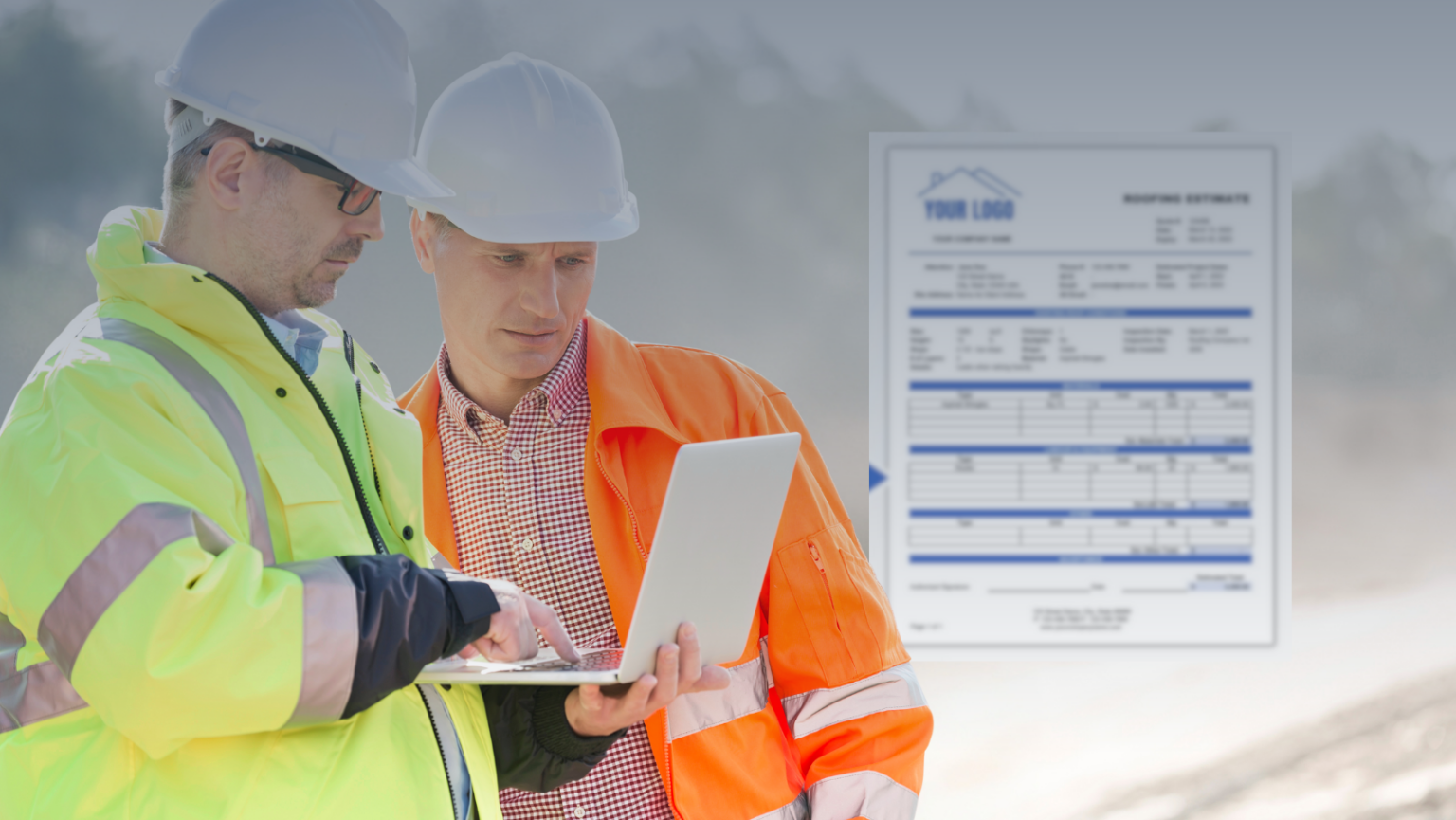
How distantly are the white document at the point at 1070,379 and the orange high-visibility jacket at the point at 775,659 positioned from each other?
89cm

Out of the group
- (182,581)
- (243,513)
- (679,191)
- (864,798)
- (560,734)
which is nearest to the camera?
(182,581)

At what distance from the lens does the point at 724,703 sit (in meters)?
1.60

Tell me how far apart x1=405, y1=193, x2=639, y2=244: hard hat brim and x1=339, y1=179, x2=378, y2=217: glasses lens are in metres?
0.50

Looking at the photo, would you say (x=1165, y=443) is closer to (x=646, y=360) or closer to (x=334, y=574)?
(x=646, y=360)

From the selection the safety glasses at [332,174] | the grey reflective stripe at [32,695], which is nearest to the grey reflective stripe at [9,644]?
the grey reflective stripe at [32,695]

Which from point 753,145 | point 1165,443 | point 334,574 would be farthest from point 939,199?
point 334,574

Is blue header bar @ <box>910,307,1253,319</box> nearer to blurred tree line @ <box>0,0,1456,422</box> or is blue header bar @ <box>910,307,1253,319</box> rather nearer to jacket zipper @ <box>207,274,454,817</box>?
blurred tree line @ <box>0,0,1456,422</box>

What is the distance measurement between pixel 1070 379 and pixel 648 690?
1.71 metres

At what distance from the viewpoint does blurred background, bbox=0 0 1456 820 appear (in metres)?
2.50

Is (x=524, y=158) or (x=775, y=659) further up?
(x=524, y=158)

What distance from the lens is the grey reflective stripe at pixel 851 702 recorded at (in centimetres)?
165

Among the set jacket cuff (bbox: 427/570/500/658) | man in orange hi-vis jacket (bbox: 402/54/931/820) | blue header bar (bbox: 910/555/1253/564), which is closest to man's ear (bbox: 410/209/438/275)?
man in orange hi-vis jacket (bbox: 402/54/931/820)

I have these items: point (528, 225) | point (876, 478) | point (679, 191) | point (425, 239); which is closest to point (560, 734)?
point (528, 225)

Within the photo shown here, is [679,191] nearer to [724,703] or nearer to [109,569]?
[724,703]
